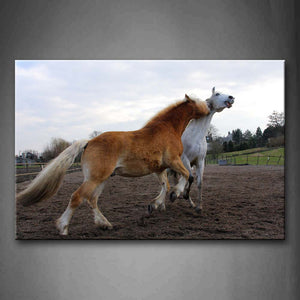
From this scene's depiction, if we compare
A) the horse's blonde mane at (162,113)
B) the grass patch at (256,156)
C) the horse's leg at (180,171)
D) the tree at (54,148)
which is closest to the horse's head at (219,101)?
the horse's blonde mane at (162,113)

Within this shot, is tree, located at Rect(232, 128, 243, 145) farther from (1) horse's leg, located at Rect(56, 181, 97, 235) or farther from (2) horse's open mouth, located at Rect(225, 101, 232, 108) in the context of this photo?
(1) horse's leg, located at Rect(56, 181, 97, 235)

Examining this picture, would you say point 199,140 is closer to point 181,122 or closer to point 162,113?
point 181,122

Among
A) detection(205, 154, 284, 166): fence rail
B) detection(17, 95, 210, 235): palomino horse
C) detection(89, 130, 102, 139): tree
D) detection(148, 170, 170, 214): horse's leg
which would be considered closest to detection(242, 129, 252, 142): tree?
detection(205, 154, 284, 166): fence rail

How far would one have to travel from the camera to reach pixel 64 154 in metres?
2.38

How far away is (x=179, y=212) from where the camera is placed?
241 cm

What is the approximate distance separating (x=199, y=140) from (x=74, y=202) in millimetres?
982

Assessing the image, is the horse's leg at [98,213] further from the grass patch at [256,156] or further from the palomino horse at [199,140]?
the grass patch at [256,156]

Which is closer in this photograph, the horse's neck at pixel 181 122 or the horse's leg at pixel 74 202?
the horse's leg at pixel 74 202

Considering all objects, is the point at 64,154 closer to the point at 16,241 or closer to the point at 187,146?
the point at 16,241

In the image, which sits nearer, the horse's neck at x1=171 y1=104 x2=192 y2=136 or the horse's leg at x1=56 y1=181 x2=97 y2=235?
the horse's leg at x1=56 y1=181 x2=97 y2=235

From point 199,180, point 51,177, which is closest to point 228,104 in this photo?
point 199,180

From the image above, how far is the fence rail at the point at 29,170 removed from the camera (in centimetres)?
238

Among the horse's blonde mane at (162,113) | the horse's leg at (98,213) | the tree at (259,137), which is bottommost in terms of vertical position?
the horse's leg at (98,213)

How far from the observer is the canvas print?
239 centimetres
